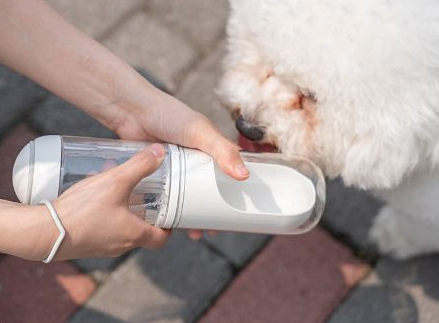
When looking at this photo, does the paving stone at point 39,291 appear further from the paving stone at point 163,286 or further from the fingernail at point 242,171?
the fingernail at point 242,171

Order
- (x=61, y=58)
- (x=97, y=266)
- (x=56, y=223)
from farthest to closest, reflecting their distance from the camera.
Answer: (x=97, y=266) < (x=61, y=58) < (x=56, y=223)

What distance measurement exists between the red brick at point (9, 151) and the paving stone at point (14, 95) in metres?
0.04

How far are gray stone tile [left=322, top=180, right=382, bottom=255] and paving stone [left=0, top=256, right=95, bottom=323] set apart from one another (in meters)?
0.74

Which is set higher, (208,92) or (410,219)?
(410,219)

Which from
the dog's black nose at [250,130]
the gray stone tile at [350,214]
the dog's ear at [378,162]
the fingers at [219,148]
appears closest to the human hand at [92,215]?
the fingers at [219,148]

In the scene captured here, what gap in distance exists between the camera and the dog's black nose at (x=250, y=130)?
1.44 metres

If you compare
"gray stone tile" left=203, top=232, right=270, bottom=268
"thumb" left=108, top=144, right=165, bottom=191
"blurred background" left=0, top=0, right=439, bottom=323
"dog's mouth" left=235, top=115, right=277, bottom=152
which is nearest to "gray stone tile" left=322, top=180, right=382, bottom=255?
"blurred background" left=0, top=0, right=439, bottom=323

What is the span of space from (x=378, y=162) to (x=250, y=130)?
305 mm

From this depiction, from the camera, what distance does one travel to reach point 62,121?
1988mm

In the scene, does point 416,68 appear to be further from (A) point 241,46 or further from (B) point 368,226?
(B) point 368,226

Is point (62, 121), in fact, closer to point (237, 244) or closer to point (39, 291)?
point (39, 291)

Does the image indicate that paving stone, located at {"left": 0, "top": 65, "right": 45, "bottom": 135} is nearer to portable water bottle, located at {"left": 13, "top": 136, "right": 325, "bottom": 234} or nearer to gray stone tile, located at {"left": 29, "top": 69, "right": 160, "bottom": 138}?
gray stone tile, located at {"left": 29, "top": 69, "right": 160, "bottom": 138}

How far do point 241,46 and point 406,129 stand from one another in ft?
1.47

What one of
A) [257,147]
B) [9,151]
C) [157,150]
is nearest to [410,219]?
[257,147]
